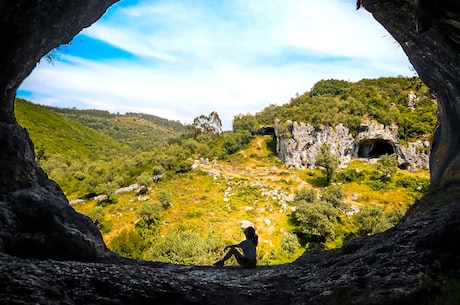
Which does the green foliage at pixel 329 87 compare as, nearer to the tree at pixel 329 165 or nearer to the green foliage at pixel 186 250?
the tree at pixel 329 165

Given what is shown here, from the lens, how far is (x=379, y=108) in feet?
381

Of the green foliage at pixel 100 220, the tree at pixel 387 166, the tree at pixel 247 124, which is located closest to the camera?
the green foliage at pixel 100 220

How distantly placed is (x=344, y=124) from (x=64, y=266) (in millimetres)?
107508

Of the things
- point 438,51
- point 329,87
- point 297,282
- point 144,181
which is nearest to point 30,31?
point 297,282

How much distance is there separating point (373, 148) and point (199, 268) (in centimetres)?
11076

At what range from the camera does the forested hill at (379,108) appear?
105 metres

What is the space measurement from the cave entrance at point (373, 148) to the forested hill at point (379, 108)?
19.7ft

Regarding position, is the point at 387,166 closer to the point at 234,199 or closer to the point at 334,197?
the point at 334,197

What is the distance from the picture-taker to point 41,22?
12305 millimetres

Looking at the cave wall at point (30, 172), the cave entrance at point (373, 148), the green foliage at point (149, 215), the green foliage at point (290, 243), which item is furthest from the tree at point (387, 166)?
the cave wall at point (30, 172)

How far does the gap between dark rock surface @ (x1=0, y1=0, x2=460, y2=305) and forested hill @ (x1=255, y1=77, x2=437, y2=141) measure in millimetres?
90327

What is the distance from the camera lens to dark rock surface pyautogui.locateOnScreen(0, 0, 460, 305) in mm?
7246

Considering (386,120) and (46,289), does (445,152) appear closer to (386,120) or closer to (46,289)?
(46,289)

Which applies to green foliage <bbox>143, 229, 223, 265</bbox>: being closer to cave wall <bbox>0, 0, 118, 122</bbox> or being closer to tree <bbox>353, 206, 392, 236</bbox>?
tree <bbox>353, 206, 392, 236</bbox>
